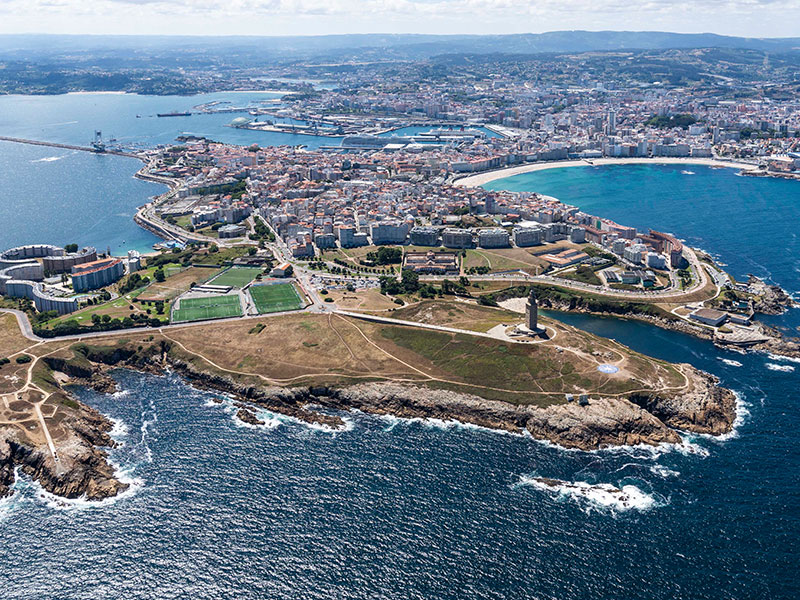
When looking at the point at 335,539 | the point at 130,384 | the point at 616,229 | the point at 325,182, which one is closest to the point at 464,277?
the point at 616,229

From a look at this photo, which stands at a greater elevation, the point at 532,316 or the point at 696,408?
the point at 532,316

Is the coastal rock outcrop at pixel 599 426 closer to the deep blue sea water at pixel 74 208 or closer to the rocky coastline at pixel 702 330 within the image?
the rocky coastline at pixel 702 330

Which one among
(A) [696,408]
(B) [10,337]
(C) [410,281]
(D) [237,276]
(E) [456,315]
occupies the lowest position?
(A) [696,408]

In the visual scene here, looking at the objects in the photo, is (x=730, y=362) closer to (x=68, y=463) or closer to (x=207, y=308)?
(x=207, y=308)

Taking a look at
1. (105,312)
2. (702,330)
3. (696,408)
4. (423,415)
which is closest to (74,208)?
(105,312)

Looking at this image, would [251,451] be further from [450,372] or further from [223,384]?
[450,372]

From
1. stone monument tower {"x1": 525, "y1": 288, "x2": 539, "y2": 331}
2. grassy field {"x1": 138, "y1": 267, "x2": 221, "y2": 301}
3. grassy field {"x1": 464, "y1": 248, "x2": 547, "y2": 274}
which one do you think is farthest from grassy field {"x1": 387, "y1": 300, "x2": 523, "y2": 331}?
grassy field {"x1": 138, "y1": 267, "x2": 221, "y2": 301}

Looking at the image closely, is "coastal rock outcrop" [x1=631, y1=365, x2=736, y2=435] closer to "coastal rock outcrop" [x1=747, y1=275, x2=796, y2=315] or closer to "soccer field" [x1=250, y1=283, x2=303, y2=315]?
"coastal rock outcrop" [x1=747, y1=275, x2=796, y2=315]
